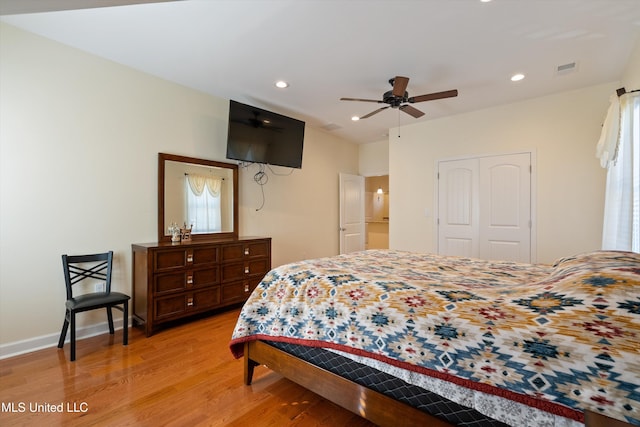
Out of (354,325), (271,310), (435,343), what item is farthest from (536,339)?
(271,310)

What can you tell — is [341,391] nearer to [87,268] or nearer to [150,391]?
[150,391]

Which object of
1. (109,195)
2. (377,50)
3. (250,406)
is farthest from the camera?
(109,195)

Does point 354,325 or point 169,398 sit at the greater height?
point 354,325

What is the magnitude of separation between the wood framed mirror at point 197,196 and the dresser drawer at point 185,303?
28.3 inches

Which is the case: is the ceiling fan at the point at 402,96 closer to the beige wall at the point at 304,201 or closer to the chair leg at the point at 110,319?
the beige wall at the point at 304,201

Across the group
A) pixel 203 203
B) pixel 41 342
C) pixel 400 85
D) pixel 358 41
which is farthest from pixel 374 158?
Answer: pixel 41 342

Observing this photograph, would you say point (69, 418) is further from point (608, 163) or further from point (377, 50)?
point (608, 163)

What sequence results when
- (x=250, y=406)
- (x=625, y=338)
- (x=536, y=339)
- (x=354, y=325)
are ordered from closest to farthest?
1. (x=625, y=338)
2. (x=536, y=339)
3. (x=354, y=325)
4. (x=250, y=406)

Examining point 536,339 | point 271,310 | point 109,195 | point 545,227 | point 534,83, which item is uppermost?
point 534,83

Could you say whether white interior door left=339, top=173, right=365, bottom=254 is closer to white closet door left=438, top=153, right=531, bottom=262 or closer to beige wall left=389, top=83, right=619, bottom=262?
beige wall left=389, top=83, right=619, bottom=262

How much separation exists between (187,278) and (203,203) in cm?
103

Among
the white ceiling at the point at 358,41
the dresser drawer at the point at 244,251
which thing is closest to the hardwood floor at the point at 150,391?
the dresser drawer at the point at 244,251

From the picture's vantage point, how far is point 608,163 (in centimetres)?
266

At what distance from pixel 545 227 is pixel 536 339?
347 centimetres
